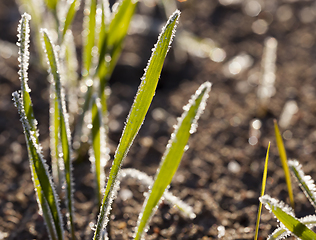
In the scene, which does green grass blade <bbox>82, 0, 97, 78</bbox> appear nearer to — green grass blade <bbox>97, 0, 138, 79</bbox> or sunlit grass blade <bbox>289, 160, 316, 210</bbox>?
green grass blade <bbox>97, 0, 138, 79</bbox>

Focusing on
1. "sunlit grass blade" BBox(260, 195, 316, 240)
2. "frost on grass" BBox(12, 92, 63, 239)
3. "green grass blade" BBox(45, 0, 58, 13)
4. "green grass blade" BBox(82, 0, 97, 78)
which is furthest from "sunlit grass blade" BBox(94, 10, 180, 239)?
"green grass blade" BBox(45, 0, 58, 13)

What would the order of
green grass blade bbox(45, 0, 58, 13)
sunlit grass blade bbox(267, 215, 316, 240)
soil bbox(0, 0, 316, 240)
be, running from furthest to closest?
green grass blade bbox(45, 0, 58, 13)
soil bbox(0, 0, 316, 240)
sunlit grass blade bbox(267, 215, 316, 240)

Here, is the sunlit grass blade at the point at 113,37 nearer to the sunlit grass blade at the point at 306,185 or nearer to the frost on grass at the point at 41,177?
the frost on grass at the point at 41,177

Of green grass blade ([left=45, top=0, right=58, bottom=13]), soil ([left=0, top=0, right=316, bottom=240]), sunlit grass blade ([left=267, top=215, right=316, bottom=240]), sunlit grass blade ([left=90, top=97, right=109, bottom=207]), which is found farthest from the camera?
green grass blade ([left=45, top=0, right=58, bottom=13])

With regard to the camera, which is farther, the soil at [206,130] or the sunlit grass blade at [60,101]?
the soil at [206,130]

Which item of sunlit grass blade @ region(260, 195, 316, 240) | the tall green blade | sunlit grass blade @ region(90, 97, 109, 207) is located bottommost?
sunlit grass blade @ region(260, 195, 316, 240)

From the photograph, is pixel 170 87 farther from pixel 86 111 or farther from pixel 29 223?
pixel 29 223

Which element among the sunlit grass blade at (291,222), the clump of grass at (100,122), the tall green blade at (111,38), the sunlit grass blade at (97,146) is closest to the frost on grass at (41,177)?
the clump of grass at (100,122)

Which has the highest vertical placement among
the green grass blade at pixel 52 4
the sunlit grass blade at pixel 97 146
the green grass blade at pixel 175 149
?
the green grass blade at pixel 52 4
